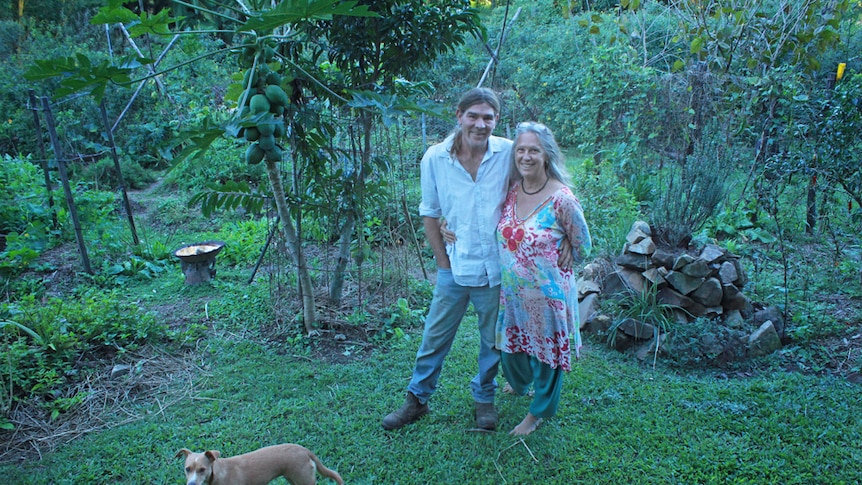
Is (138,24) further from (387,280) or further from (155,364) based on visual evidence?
(387,280)

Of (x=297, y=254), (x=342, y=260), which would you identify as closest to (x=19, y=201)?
(x=297, y=254)

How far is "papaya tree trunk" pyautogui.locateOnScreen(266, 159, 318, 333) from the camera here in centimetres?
344

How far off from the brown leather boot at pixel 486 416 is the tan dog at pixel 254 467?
3.15 ft

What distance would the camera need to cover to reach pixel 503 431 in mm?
2814

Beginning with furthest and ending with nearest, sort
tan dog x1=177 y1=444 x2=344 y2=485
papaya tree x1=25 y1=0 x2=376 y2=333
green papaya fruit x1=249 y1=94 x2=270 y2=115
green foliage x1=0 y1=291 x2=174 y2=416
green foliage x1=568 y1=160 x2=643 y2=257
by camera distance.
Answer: green foliage x1=568 y1=160 x2=643 y2=257
green foliage x1=0 y1=291 x2=174 y2=416
green papaya fruit x1=249 y1=94 x2=270 y2=115
papaya tree x1=25 y1=0 x2=376 y2=333
tan dog x1=177 y1=444 x2=344 y2=485

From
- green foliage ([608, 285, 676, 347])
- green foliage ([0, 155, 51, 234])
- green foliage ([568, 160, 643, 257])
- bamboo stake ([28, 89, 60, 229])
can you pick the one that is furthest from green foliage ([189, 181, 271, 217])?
green foliage ([0, 155, 51, 234])

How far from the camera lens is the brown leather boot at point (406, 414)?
2.85 meters

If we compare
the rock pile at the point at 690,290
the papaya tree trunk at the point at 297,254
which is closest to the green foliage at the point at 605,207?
the rock pile at the point at 690,290

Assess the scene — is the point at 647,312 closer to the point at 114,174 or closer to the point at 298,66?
the point at 298,66

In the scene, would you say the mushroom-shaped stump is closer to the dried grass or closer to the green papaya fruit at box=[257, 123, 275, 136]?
the dried grass

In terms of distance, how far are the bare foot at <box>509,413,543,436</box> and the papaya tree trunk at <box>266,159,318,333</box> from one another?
182 centimetres

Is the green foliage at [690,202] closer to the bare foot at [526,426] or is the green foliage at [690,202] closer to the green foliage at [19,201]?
the bare foot at [526,426]

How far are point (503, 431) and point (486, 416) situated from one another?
0.12 metres

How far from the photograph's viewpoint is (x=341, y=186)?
3.89 metres
